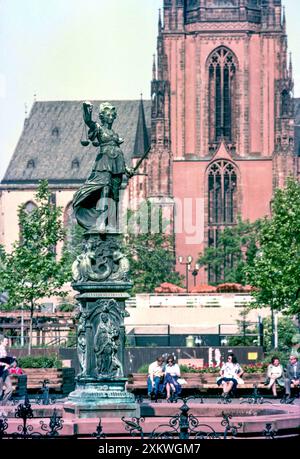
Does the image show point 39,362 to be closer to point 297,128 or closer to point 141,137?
point 141,137

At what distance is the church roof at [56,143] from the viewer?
15450 centimetres

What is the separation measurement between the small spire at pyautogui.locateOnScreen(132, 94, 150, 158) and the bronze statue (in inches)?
4329

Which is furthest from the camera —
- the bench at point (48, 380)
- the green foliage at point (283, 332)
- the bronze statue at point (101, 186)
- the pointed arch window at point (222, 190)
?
the pointed arch window at point (222, 190)

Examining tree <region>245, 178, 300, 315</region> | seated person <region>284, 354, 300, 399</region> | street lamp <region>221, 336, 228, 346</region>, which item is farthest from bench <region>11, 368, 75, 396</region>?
street lamp <region>221, 336, 228, 346</region>

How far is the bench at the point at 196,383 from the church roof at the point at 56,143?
109514 millimetres

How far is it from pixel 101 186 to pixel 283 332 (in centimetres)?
5386

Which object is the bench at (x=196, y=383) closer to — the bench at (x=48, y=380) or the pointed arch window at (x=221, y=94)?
the bench at (x=48, y=380)

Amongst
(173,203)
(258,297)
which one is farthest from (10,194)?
(258,297)

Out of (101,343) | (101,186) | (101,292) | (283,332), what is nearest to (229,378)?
(101,343)

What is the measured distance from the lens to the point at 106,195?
31.2 meters

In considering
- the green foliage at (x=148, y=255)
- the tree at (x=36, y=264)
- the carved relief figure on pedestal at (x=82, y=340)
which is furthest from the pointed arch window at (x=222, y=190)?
the carved relief figure on pedestal at (x=82, y=340)

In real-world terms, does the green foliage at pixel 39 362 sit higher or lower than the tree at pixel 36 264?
lower

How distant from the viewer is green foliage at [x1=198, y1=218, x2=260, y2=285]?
12419cm

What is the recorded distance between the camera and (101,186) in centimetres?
3120
